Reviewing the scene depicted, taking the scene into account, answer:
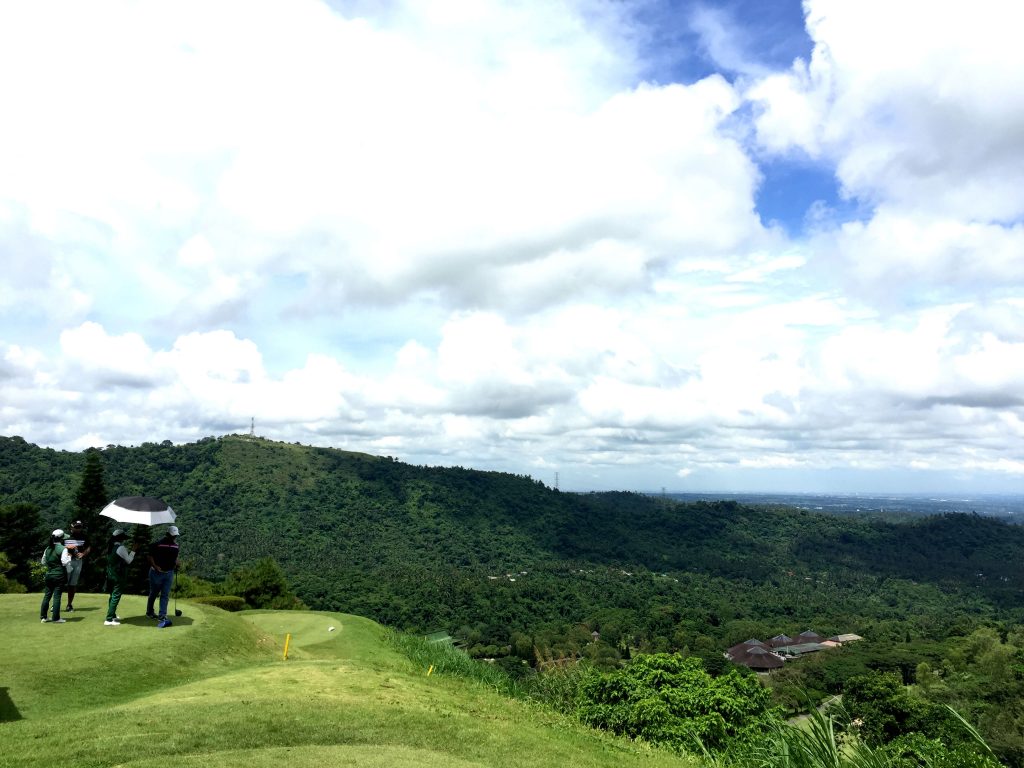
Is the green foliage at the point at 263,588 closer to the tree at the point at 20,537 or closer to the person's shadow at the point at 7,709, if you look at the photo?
the tree at the point at 20,537

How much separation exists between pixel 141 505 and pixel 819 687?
93174mm

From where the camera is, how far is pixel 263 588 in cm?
4809

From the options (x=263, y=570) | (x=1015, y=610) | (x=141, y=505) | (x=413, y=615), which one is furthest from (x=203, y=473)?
(x=1015, y=610)

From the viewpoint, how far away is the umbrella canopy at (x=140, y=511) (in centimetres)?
1767

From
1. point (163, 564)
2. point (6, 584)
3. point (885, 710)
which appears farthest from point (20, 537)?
point (885, 710)

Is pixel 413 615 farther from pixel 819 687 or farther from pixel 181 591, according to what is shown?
pixel 181 591

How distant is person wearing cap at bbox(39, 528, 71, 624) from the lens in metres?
16.7

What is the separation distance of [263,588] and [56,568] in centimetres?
3380

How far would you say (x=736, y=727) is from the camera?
21828 mm

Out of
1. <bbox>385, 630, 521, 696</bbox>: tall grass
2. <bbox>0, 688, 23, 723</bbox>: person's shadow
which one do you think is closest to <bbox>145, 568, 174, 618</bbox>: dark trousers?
<bbox>0, 688, 23, 723</bbox>: person's shadow

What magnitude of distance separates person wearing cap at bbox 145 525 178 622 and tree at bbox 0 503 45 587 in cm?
4646

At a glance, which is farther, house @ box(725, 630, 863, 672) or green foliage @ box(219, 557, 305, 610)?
house @ box(725, 630, 863, 672)

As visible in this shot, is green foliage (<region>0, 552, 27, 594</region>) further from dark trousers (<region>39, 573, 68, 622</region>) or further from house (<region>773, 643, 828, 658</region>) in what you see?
house (<region>773, 643, 828, 658</region>)

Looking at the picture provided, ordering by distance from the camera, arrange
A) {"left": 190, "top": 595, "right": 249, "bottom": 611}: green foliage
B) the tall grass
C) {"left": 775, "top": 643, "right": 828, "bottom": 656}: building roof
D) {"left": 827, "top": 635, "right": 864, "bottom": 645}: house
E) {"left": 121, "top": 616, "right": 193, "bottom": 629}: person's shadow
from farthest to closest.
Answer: {"left": 827, "top": 635, "right": 864, "bottom": 645}: house → {"left": 775, "top": 643, "right": 828, "bottom": 656}: building roof → {"left": 190, "top": 595, "right": 249, "bottom": 611}: green foliage → the tall grass → {"left": 121, "top": 616, "right": 193, "bottom": 629}: person's shadow
